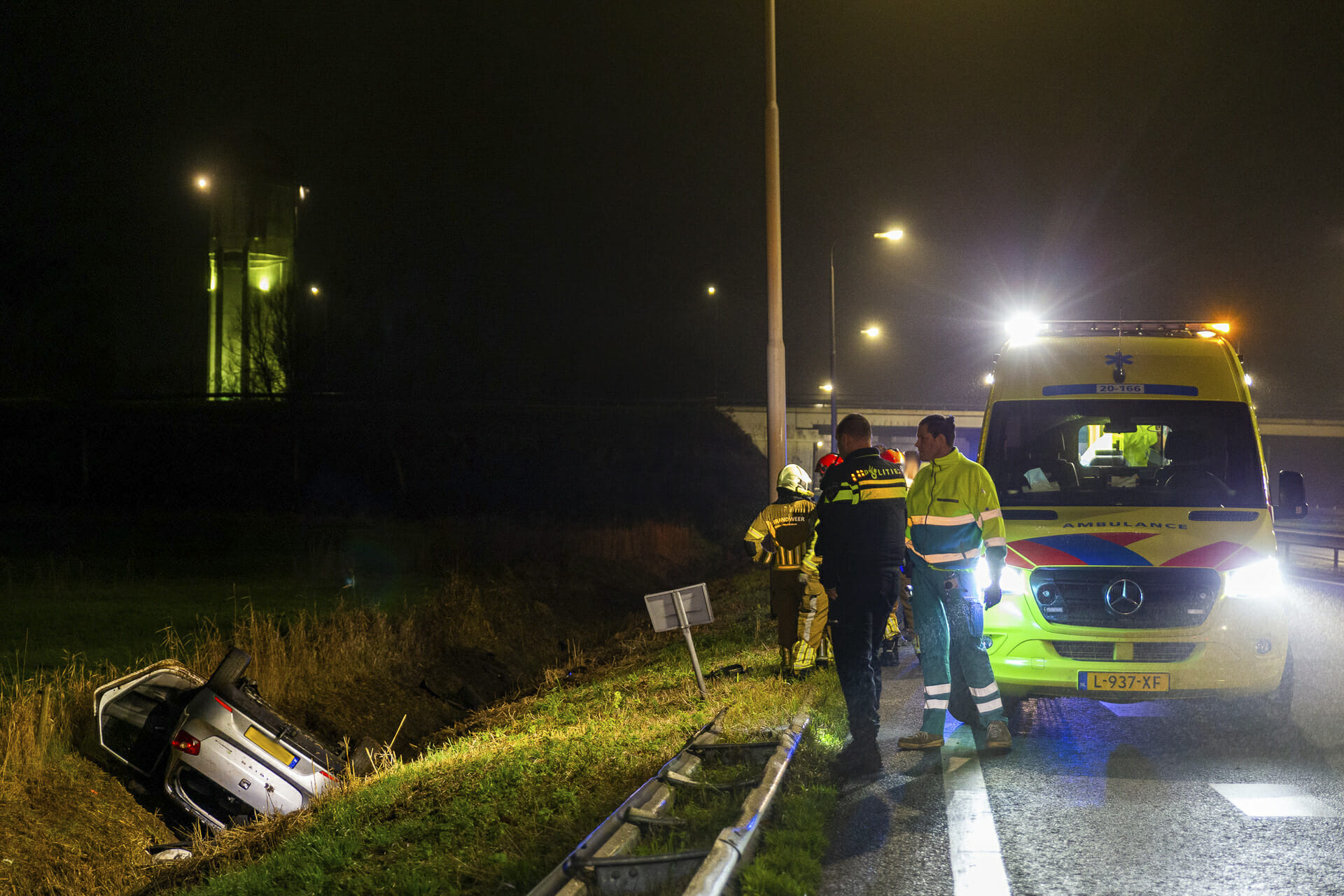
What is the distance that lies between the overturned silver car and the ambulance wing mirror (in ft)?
25.4

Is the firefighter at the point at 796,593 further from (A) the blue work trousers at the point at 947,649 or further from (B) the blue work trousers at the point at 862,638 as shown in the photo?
(B) the blue work trousers at the point at 862,638

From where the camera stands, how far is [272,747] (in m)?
9.27

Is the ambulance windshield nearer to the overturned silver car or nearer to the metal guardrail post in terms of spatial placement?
the metal guardrail post

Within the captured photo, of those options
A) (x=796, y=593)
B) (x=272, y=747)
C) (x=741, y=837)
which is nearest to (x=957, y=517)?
(x=796, y=593)

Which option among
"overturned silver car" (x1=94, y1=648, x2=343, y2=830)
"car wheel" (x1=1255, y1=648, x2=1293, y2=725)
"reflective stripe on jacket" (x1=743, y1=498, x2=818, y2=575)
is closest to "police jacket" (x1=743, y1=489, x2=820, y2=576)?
"reflective stripe on jacket" (x1=743, y1=498, x2=818, y2=575)

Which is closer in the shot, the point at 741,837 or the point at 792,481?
the point at 741,837

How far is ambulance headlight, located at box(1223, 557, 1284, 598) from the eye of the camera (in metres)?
6.90

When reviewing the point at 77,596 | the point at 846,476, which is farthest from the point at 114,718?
the point at 77,596

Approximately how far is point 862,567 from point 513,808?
2478 millimetres

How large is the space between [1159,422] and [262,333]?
4496 cm

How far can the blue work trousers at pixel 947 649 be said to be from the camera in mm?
7008

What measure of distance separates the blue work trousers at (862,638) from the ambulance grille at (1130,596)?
3.76 ft

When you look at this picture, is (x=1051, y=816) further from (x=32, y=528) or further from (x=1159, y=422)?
(x=32, y=528)

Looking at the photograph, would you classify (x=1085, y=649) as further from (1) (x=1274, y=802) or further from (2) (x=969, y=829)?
(2) (x=969, y=829)
